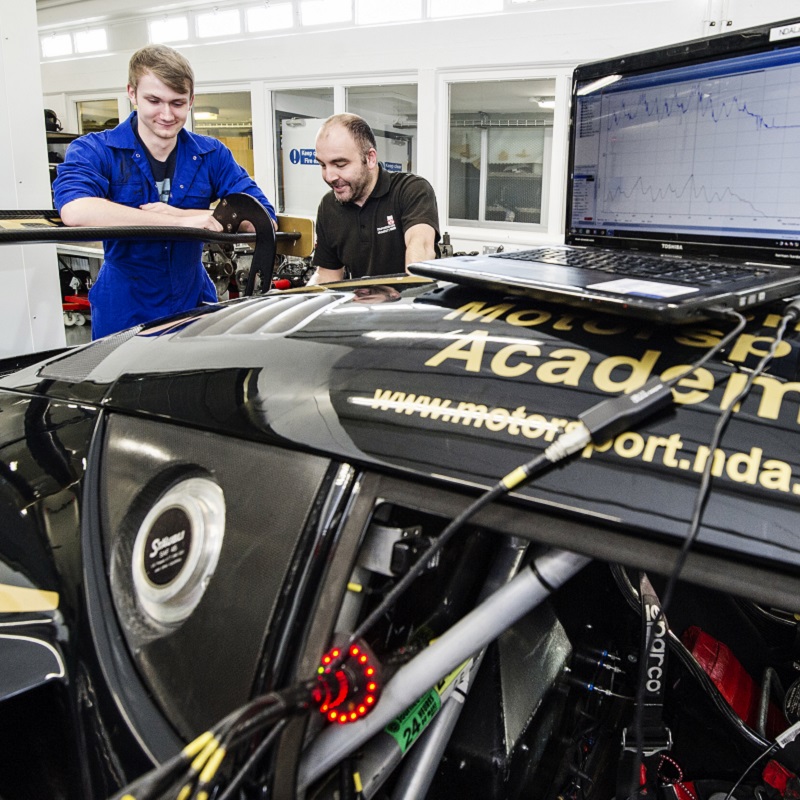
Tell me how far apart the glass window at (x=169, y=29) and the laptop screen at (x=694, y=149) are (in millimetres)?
8264

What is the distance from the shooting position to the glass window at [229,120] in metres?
8.20

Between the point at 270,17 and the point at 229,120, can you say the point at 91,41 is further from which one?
the point at 270,17

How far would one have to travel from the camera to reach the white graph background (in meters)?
0.88

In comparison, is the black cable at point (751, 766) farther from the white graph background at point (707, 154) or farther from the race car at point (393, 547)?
the white graph background at point (707, 154)

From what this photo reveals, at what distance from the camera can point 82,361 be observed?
1.09 metres

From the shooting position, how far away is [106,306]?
7.23 feet

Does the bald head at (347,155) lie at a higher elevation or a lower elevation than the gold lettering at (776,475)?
higher

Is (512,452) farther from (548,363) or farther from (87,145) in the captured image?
(87,145)

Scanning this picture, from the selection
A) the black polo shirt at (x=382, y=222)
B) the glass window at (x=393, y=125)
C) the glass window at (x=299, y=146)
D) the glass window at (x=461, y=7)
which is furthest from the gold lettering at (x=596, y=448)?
the glass window at (x=393, y=125)

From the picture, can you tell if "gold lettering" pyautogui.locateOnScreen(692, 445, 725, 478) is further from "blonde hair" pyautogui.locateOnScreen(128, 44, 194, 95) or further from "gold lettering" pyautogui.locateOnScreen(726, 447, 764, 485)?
"blonde hair" pyautogui.locateOnScreen(128, 44, 194, 95)

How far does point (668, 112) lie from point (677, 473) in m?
0.65

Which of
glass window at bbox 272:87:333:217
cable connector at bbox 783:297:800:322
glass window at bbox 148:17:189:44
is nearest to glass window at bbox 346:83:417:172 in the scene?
glass window at bbox 272:87:333:217

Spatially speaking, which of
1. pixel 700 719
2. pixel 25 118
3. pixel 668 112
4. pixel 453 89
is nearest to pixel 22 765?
pixel 700 719

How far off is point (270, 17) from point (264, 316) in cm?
746
